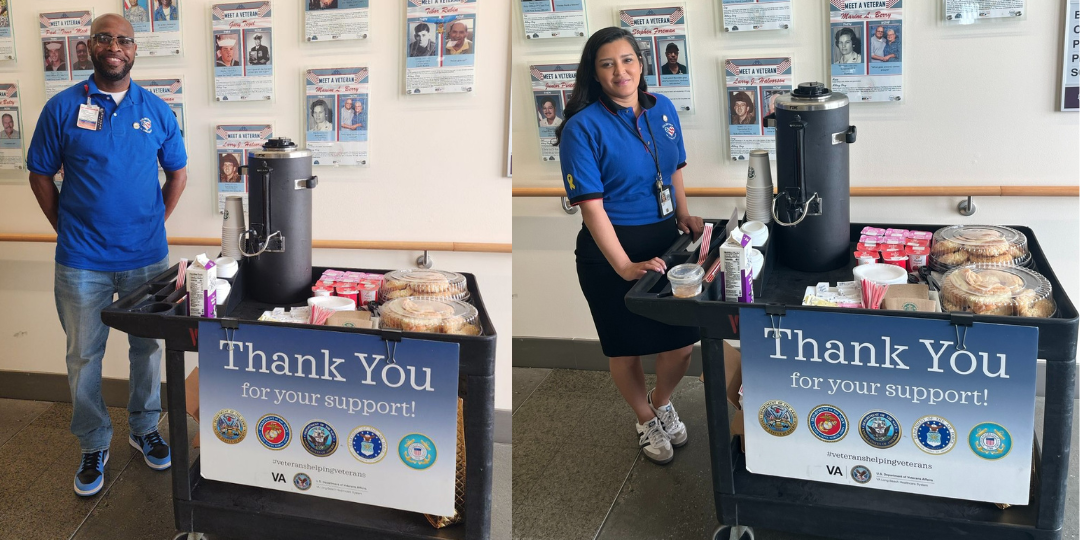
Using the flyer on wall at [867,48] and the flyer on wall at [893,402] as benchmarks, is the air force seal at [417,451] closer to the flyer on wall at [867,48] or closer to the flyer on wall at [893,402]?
the flyer on wall at [893,402]

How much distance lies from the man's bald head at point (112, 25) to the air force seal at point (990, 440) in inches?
109

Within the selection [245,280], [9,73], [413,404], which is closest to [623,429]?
[413,404]

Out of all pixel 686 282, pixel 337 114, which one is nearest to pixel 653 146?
pixel 686 282

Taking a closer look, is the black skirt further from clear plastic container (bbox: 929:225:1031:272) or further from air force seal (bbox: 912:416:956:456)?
air force seal (bbox: 912:416:956:456)

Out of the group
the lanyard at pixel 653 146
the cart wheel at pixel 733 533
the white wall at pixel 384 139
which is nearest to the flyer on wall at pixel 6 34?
the white wall at pixel 384 139

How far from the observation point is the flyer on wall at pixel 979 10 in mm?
2355

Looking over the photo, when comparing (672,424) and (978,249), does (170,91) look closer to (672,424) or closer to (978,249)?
(672,424)

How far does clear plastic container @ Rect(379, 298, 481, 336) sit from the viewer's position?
6.03 ft

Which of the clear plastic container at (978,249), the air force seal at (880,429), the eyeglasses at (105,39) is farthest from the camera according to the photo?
the eyeglasses at (105,39)

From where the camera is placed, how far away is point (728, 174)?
2832 mm

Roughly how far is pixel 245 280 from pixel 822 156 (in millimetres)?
1584

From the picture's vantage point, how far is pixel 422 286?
2119mm

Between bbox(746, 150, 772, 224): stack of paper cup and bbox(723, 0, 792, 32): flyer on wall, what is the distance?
0.73 m

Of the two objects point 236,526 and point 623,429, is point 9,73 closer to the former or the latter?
point 236,526
